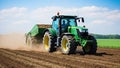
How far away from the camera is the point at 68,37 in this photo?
48.6 ft

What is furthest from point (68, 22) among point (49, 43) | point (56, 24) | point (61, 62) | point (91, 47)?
point (61, 62)

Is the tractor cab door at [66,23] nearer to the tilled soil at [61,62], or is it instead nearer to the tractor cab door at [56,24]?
the tractor cab door at [56,24]

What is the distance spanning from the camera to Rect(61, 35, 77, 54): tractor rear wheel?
47.6ft

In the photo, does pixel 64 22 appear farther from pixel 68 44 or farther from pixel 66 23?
pixel 68 44

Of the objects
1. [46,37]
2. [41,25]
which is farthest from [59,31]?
[41,25]

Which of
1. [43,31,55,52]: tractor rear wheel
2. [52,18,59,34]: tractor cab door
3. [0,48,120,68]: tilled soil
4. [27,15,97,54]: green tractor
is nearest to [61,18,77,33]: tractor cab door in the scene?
[27,15,97,54]: green tractor

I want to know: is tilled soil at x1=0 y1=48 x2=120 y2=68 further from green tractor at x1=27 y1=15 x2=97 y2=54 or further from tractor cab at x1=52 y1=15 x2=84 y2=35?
tractor cab at x1=52 y1=15 x2=84 y2=35

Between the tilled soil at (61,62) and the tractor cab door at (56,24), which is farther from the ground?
the tractor cab door at (56,24)

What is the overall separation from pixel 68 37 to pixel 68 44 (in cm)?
A: 43

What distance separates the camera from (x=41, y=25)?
19672mm

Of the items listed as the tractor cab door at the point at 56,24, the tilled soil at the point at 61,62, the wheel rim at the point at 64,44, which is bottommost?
the tilled soil at the point at 61,62

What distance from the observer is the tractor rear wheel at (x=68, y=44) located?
14.5m

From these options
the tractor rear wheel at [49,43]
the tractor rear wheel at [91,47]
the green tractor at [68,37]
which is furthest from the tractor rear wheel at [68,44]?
the tractor rear wheel at [49,43]

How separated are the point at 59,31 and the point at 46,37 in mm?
1937
